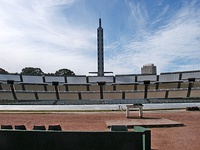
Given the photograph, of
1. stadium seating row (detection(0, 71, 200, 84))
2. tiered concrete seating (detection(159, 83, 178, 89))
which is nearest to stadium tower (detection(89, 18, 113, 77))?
stadium seating row (detection(0, 71, 200, 84))

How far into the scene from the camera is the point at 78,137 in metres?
8.04

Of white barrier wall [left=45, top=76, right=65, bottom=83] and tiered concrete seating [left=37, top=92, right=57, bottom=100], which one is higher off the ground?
white barrier wall [left=45, top=76, right=65, bottom=83]

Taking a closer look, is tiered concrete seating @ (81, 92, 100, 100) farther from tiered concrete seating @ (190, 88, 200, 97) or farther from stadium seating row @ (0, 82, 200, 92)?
tiered concrete seating @ (190, 88, 200, 97)

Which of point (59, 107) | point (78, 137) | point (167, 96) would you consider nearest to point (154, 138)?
point (78, 137)

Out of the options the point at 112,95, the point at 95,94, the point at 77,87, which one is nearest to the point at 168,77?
the point at 112,95

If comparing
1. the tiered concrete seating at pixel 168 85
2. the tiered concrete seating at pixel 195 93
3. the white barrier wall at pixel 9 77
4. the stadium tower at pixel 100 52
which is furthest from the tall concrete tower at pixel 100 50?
the tiered concrete seating at pixel 195 93

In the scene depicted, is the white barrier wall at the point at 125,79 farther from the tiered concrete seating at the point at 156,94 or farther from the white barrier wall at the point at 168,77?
the tiered concrete seating at the point at 156,94

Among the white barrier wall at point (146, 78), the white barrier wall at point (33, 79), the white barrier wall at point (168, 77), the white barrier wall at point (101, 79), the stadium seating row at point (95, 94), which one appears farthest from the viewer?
the white barrier wall at point (101, 79)

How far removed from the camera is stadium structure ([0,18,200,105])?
55125mm

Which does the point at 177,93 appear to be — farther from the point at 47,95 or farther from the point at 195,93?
the point at 47,95

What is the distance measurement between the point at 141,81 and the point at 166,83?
645 centimetres

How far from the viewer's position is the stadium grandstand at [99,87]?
5516cm

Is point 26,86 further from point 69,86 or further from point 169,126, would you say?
point 169,126

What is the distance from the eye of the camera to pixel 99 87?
61375 mm
